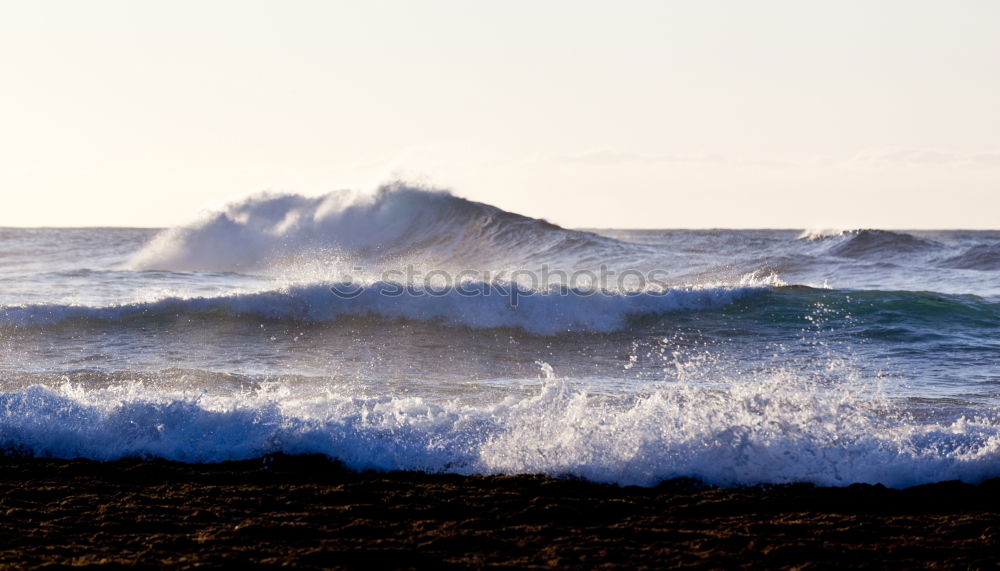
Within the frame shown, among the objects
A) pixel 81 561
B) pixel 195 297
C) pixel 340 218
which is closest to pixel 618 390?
pixel 81 561

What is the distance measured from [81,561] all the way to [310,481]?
1.50 metres

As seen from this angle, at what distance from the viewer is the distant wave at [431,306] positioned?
38.8 ft

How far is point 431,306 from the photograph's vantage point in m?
12.4

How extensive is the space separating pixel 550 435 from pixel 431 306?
7.07 meters

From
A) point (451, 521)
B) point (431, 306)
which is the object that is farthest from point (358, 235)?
point (451, 521)

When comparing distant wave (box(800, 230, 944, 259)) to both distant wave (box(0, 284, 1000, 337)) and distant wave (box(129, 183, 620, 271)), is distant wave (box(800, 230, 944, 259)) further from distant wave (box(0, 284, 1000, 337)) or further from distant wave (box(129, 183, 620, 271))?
distant wave (box(0, 284, 1000, 337))

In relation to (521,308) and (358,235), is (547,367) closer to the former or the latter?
(521,308)

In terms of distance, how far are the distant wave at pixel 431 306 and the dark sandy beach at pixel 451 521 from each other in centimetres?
673

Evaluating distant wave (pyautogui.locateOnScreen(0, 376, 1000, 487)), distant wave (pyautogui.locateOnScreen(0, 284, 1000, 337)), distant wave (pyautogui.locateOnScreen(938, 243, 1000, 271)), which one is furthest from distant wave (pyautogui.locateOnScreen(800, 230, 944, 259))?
distant wave (pyautogui.locateOnScreen(0, 376, 1000, 487))

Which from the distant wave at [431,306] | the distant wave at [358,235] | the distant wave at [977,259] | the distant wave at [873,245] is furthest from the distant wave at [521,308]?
the distant wave at [358,235]

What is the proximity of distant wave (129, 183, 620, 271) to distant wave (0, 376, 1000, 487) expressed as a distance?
17.4 m

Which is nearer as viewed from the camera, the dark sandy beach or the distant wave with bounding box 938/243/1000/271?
the dark sandy beach

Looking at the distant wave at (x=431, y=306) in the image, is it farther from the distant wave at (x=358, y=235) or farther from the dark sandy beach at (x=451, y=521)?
the distant wave at (x=358, y=235)

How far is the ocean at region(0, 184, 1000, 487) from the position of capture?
5379 mm
